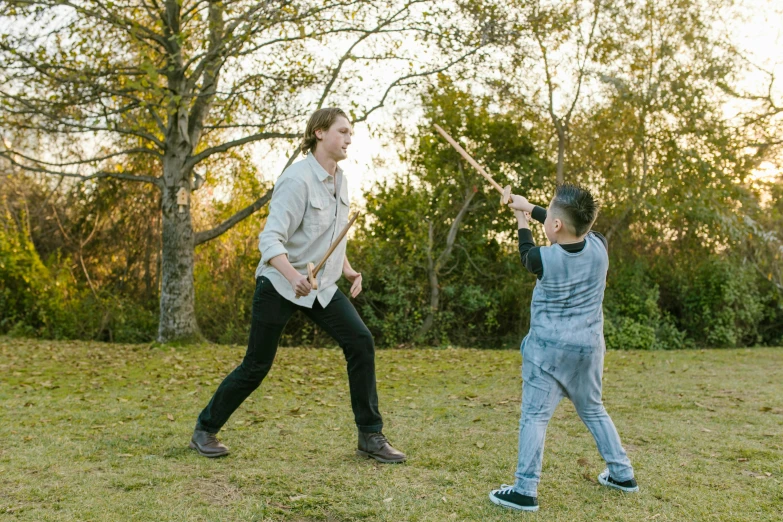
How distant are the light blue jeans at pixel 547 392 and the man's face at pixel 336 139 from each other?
1.62 metres

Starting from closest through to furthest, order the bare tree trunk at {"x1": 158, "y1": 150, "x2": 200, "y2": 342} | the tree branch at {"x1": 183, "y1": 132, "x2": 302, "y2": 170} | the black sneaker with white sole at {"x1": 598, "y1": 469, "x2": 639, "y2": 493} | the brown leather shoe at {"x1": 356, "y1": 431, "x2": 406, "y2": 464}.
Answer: the black sneaker with white sole at {"x1": 598, "y1": 469, "x2": 639, "y2": 493}, the brown leather shoe at {"x1": 356, "y1": 431, "x2": 406, "y2": 464}, the tree branch at {"x1": 183, "y1": 132, "x2": 302, "y2": 170}, the bare tree trunk at {"x1": 158, "y1": 150, "x2": 200, "y2": 342}

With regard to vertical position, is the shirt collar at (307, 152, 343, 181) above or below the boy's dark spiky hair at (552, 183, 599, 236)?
above

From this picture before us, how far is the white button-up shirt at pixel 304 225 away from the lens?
13.3 ft

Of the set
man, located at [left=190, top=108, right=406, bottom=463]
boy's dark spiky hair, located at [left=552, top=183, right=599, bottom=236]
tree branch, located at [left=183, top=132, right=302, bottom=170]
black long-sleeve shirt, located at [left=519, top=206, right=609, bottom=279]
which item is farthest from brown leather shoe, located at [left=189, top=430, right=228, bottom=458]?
tree branch, located at [left=183, top=132, right=302, bottom=170]

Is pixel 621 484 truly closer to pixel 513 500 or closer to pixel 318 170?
pixel 513 500

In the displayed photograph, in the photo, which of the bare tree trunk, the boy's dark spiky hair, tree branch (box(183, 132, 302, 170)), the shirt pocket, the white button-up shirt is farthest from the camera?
the bare tree trunk

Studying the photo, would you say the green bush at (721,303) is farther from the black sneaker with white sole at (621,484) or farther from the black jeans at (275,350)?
the black jeans at (275,350)

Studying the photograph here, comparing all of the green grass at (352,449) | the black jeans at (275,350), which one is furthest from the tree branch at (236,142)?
the black jeans at (275,350)

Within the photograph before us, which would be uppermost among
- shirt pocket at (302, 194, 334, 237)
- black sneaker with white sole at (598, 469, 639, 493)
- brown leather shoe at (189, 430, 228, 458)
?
shirt pocket at (302, 194, 334, 237)

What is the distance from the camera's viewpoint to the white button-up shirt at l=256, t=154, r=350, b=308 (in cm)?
405

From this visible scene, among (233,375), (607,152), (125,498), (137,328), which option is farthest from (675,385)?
(137,328)

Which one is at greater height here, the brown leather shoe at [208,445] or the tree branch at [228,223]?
the tree branch at [228,223]

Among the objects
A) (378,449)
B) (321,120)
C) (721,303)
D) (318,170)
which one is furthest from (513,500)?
(721,303)

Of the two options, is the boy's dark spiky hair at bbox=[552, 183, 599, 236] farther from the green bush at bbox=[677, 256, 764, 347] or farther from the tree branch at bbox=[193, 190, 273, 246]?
the green bush at bbox=[677, 256, 764, 347]
